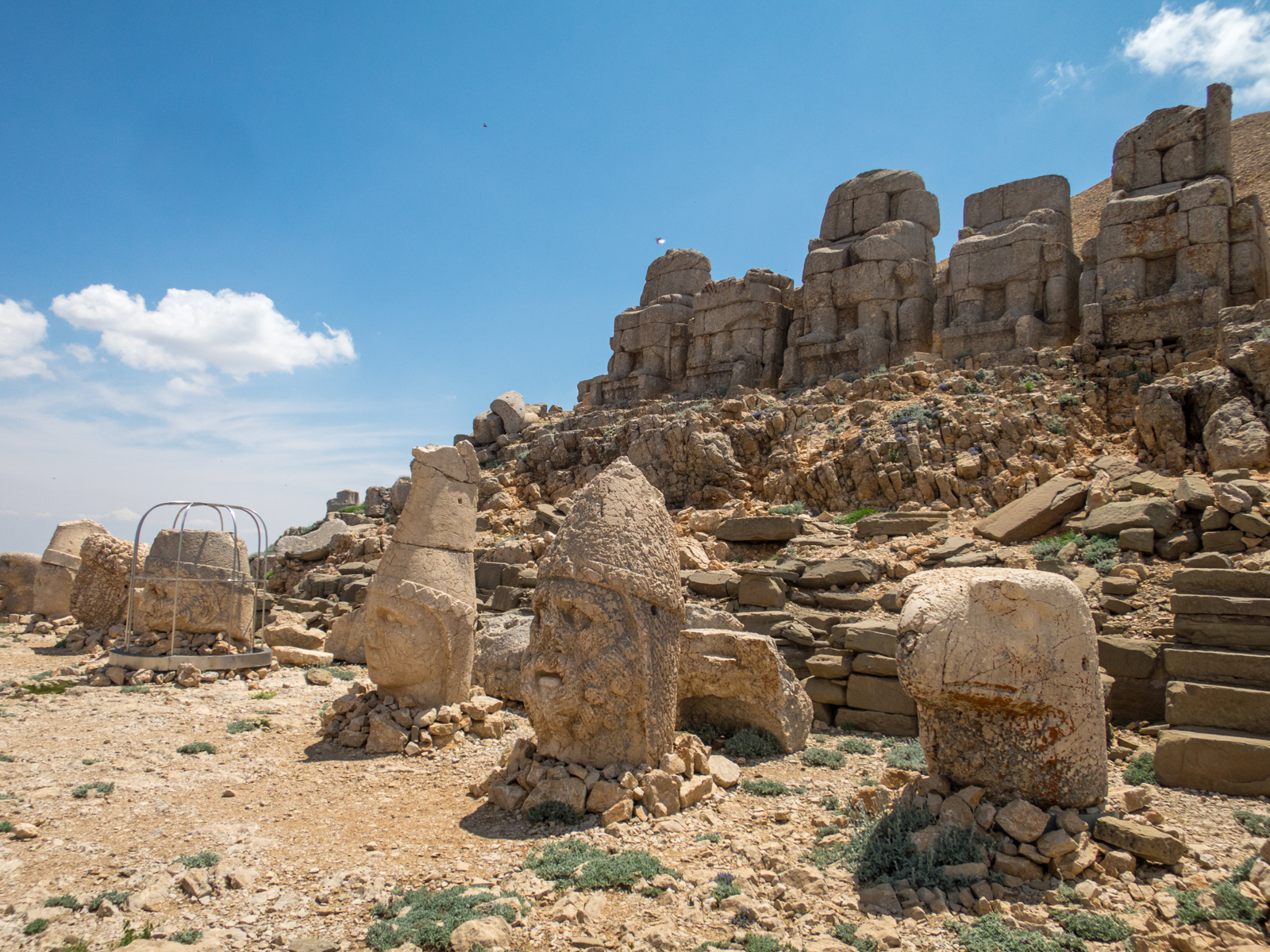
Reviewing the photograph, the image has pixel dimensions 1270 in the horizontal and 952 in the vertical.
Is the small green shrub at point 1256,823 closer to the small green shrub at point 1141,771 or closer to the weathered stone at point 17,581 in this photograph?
the small green shrub at point 1141,771

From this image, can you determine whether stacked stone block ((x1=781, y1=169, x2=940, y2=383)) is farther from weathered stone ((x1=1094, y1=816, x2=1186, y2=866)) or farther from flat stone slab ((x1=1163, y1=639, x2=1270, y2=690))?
weathered stone ((x1=1094, y1=816, x2=1186, y2=866))

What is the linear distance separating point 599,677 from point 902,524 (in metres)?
6.57

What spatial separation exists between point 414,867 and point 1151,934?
3.26 meters

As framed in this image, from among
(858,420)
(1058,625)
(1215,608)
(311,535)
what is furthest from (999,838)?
(311,535)

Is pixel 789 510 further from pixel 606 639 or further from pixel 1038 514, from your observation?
pixel 606 639

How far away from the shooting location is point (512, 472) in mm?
18500

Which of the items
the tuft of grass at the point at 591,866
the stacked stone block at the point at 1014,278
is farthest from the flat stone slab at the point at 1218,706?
the stacked stone block at the point at 1014,278

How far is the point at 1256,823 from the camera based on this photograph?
3881 millimetres

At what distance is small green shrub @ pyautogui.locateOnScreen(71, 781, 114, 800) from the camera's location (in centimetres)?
473

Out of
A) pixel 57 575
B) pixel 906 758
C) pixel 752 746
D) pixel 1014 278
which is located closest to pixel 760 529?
pixel 752 746

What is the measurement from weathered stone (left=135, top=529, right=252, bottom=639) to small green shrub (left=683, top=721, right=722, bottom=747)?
18.4ft

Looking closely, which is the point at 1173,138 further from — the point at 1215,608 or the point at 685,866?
the point at 685,866

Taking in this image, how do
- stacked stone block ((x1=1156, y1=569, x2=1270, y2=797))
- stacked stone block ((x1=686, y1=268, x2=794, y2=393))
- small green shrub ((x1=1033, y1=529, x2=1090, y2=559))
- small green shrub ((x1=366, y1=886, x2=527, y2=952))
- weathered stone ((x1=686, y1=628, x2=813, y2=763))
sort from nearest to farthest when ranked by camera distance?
small green shrub ((x1=366, y1=886, x2=527, y2=952)) < stacked stone block ((x1=1156, y1=569, x2=1270, y2=797)) < weathered stone ((x1=686, y1=628, x2=813, y2=763)) < small green shrub ((x1=1033, y1=529, x2=1090, y2=559)) < stacked stone block ((x1=686, y1=268, x2=794, y2=393))

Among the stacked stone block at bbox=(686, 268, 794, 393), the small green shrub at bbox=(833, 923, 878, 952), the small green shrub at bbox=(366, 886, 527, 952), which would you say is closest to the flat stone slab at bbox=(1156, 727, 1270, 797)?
the small green shrub at bbox=(833, 923, 878, 952)
